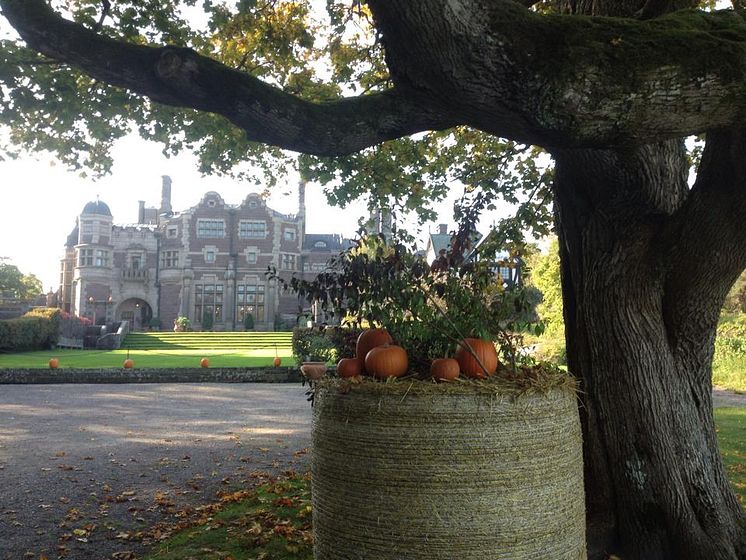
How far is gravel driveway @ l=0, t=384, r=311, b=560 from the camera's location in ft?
18.2

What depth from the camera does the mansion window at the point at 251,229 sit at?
5194 cm

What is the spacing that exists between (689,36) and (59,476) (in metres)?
7.71

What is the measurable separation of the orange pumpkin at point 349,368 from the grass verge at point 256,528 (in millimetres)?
2006

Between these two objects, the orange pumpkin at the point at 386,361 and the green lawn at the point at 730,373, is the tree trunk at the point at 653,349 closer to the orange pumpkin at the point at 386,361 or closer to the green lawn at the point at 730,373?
→ the orange pumpkin at the point at 386,361

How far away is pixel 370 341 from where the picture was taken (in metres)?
3.48

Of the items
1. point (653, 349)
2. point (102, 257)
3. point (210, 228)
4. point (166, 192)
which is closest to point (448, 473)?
point (653, 349)

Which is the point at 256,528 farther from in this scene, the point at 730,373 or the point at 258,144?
the point at 730,373

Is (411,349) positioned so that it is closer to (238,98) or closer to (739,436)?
(238,98)

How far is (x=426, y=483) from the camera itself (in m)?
2.88

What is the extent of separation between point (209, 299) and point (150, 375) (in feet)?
105

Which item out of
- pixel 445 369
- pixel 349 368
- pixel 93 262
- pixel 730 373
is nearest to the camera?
pixel 445 369

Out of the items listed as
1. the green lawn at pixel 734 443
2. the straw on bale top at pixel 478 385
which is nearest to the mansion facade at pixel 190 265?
the green lawn at pixel 734 443

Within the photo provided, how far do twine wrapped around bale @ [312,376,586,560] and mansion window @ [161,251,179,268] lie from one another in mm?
49919

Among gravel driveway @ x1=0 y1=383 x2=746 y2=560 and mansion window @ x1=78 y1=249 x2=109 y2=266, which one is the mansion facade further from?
gravel driveway @ x1=0 y1=383 x2=746 y2=560
